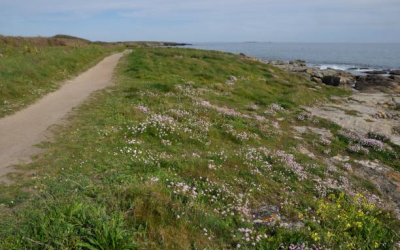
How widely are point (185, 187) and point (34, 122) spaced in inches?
377

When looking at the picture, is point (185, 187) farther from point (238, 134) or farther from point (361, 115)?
point (361, 115)

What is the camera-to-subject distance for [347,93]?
41688 mm

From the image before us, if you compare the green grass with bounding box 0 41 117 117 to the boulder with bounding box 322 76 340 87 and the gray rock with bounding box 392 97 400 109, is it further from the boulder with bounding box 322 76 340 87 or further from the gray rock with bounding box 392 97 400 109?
the boulder with bounding box 322 76 340 87

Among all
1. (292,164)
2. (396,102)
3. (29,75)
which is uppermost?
(29,75)

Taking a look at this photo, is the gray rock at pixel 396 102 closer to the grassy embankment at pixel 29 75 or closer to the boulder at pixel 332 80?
the boulder at pixel 332 80

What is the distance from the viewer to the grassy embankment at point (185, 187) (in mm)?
6879

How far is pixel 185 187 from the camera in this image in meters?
9.38

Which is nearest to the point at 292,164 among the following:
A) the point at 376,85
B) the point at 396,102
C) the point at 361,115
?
the point at 361,115

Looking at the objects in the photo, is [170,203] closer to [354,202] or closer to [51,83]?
[354,202]

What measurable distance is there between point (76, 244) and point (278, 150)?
38.2ft

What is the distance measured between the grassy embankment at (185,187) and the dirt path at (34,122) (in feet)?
2.61

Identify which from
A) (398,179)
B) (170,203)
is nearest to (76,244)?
(170,203)

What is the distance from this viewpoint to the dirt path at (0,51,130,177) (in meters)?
11.0

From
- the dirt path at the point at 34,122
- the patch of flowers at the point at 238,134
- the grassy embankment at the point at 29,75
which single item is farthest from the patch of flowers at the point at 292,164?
the grassy embankment at the point at 29,75
